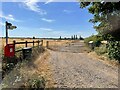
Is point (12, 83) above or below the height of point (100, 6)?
below

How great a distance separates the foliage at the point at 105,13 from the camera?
14422 mm

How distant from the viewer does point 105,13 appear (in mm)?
15000

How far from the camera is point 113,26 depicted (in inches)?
591

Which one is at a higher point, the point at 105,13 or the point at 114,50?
the point at 105,13

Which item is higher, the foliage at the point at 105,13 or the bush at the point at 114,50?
the foliage at the point at 105,13

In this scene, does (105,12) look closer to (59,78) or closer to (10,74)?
(59,78)

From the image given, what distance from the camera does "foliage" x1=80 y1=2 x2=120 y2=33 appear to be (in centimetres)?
1442

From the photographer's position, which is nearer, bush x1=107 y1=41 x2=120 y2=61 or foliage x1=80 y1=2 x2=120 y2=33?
foliage x1=80 y1=2 x2=120 y2=33

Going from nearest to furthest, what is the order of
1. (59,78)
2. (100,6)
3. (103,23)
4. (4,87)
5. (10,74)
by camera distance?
(4,87), (10,74), (59,78), (100,6), (103,23)

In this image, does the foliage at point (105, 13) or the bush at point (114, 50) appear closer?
the foliage at point (105, 13)

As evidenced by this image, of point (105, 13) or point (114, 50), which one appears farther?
point (114, 50)

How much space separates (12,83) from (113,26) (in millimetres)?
8491

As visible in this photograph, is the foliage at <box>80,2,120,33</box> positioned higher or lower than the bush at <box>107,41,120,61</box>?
higher

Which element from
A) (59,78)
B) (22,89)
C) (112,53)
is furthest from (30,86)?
(112,53)
